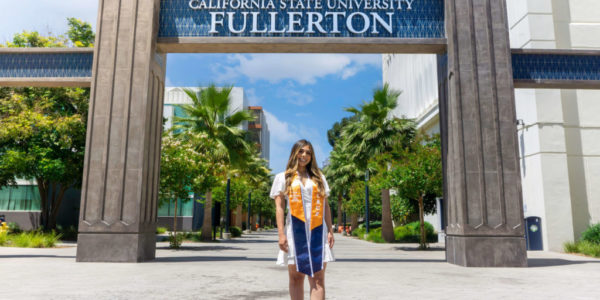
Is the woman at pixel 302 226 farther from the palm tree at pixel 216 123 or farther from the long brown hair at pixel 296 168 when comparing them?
the palm tree at pixel 216 123

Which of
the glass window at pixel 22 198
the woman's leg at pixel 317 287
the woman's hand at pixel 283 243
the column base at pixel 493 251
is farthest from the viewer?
the glass window at pixel 22 198

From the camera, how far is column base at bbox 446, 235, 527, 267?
32.2 feet

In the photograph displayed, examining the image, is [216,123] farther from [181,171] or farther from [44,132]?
[44,132]

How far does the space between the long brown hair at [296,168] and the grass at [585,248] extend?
542 inches

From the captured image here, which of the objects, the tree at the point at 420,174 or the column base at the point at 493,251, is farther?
the tree at the point at 420,174

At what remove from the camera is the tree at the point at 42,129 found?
1964 centimetres

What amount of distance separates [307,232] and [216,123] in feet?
63.0

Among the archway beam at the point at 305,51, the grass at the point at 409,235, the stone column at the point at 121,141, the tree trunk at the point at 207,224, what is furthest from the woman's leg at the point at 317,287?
the grass at the point at 409,235

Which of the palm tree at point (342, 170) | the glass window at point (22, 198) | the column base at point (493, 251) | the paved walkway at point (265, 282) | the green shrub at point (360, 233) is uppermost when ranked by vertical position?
the palm tree at point (342, 170)

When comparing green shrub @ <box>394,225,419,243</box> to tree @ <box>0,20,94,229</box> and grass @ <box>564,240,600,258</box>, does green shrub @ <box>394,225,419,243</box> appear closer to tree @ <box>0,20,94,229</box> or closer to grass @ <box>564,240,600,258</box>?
grass @ <box>564,240,600,258</box>

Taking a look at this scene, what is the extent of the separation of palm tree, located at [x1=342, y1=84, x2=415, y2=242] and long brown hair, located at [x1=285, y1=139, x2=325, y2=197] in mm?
18182

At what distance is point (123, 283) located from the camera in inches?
265

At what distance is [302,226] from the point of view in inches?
155

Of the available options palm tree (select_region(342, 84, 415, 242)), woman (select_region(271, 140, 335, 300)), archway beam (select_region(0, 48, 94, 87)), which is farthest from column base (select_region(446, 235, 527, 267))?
palm tree (select_region(342, 84, 415, 242))
